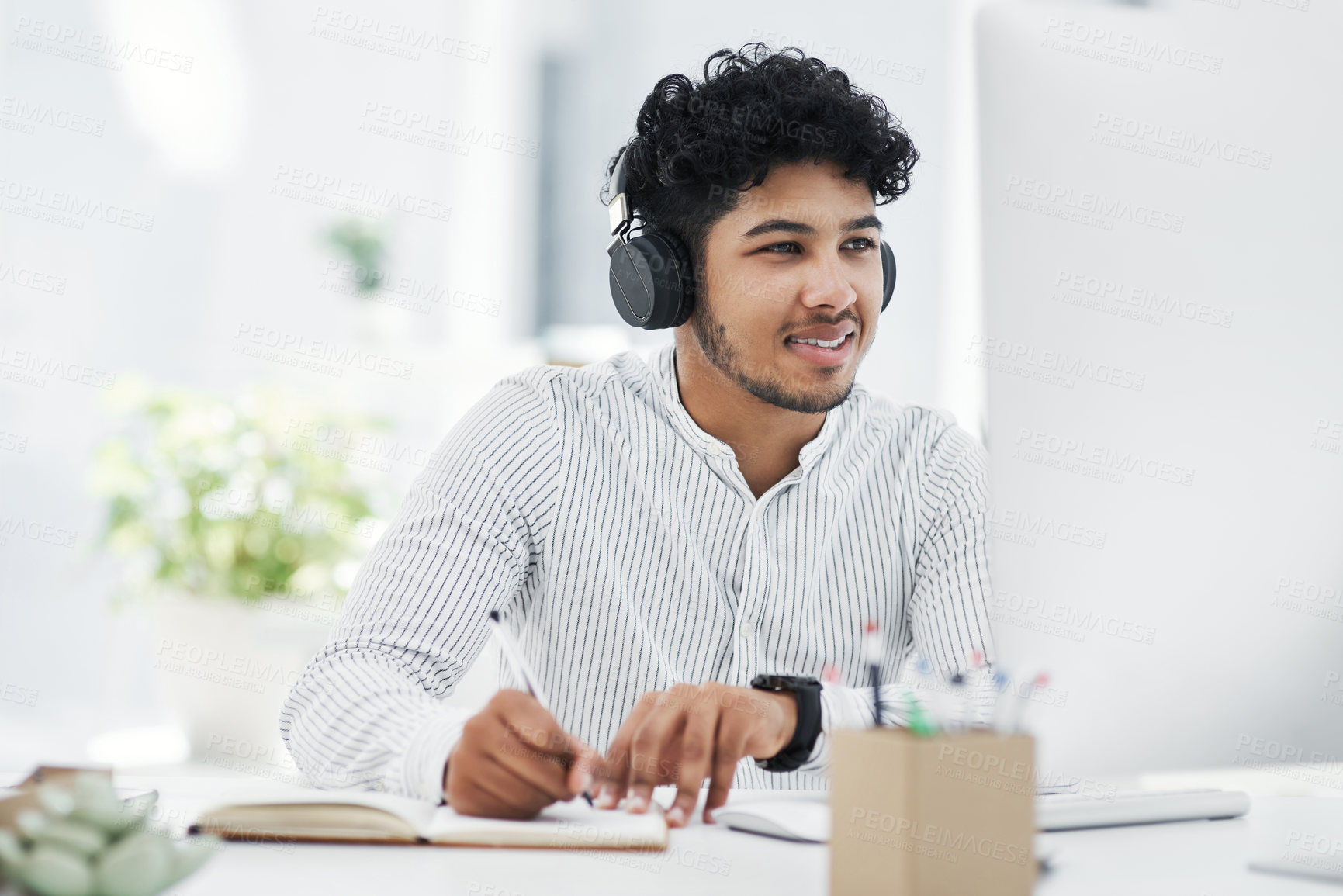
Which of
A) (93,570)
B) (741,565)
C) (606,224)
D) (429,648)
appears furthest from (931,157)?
(93,570)

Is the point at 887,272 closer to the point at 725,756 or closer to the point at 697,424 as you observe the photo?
the point at 697,424

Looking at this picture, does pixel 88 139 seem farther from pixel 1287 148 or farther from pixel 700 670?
pixel 1287 148

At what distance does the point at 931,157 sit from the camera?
2.68 m

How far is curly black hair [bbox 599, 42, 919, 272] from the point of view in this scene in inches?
53.4

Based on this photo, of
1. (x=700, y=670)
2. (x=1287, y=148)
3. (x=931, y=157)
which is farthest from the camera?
(x=931, y=157)

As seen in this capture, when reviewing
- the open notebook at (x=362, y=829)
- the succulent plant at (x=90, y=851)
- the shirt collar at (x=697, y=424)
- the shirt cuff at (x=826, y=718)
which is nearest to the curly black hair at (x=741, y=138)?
the shirt collar at (x=697, y=424)

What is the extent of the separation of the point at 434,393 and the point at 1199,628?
2880 mm

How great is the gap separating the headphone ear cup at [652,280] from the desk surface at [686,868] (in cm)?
73

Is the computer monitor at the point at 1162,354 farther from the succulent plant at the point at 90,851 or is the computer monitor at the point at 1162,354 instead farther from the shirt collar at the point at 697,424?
the shirt collar at the point at 697,424

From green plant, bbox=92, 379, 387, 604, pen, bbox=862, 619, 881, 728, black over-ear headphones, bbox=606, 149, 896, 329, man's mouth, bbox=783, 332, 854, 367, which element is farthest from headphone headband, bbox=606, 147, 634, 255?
green plant, bbox=92, 379, 387, 604

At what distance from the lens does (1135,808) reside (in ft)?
2.55

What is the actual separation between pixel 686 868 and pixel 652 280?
818mm

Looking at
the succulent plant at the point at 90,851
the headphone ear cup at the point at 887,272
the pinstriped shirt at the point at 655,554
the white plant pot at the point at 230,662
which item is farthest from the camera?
the white plant pot at the point at 230,662

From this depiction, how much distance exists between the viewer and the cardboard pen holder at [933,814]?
478 millimetres
